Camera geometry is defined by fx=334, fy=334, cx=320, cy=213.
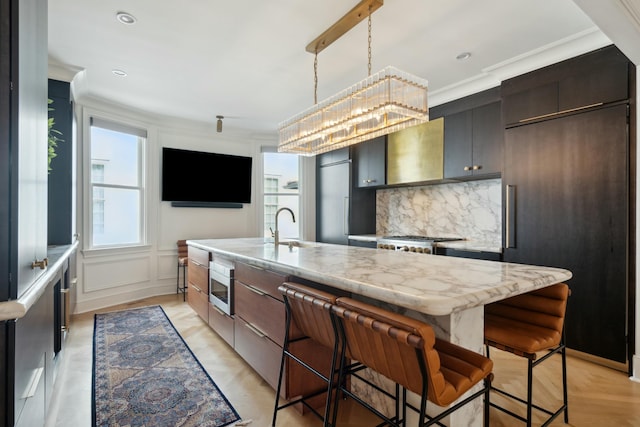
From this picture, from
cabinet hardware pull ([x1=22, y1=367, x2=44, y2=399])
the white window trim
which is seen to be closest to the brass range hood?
the white window trim

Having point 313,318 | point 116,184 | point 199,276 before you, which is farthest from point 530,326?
point 116,184

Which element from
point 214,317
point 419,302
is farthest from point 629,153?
point 214,317

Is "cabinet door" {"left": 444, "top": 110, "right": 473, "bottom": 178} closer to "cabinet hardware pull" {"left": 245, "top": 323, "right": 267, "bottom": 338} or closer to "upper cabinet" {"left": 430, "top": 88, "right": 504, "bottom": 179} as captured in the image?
"upper cabinet" {"left": 430, "top": 88, "right": 504, "bottom": 179}

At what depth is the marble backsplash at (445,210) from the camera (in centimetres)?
367

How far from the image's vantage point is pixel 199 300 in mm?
3396

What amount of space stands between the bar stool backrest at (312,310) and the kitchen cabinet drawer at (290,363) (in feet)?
0.88

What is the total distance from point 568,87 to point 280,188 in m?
4.06

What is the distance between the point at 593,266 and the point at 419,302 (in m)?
2.30

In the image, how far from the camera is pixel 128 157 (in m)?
4.48

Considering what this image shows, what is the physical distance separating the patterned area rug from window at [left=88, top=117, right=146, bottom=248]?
1387 millimetres

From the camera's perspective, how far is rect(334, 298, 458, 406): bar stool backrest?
103 centimetres

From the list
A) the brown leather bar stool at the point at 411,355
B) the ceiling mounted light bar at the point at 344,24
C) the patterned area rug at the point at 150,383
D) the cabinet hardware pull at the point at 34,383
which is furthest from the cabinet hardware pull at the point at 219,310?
the ceiling mounted light bar at the point at 344,24

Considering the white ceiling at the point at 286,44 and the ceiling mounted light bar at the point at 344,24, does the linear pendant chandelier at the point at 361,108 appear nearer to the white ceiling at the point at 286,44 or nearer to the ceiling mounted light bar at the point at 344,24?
the ceiling mounted light bar at the point at 344,24

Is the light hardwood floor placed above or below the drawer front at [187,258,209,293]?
below
